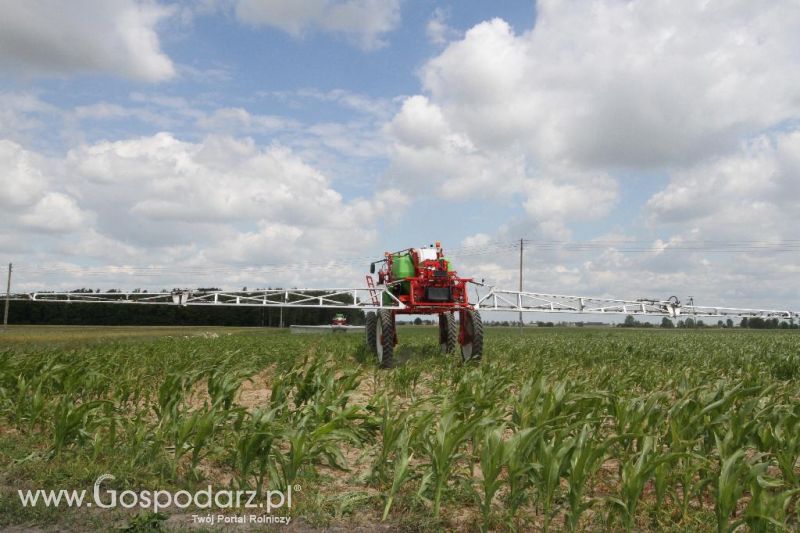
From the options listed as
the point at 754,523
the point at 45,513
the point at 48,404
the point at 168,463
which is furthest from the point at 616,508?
the point at 48,404

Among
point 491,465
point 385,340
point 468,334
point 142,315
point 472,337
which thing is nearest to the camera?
point 491,465

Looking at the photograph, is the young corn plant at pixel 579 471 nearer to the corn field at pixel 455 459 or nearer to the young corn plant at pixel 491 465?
the corn field at pixel 455 459

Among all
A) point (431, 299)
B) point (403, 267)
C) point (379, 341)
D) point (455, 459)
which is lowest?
point (455, 459)

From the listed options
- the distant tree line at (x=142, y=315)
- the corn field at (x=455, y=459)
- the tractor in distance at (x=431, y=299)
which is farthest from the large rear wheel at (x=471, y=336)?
the distant tree line at (x=142, y=315)

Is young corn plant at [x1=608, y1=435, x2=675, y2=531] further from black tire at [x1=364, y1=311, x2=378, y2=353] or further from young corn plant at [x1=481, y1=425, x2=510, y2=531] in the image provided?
black tire at [x1=364, y1=311, x2=378, y2=353]

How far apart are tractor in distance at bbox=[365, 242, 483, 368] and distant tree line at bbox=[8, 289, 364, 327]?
169ft

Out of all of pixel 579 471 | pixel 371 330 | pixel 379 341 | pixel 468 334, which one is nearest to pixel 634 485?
pixel 579 471

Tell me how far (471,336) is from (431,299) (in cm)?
134

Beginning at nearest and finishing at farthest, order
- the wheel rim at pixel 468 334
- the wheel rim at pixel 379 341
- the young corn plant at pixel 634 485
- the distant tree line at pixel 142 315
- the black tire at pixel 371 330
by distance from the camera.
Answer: the young corn plant at pixel 634 485, the wheel rim at pixel 379 341, the wheel rim at pixel 468 334, the black tire at pixel 371 330, the distant tree line at pixel 142 315

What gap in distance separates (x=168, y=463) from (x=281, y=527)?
5.47 feet

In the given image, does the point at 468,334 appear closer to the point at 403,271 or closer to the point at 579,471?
the point at 403,271

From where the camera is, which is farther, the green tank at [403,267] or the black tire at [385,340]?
the green tank at [403,267]

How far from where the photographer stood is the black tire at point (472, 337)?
12961 millimetres

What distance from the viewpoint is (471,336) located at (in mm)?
13352
